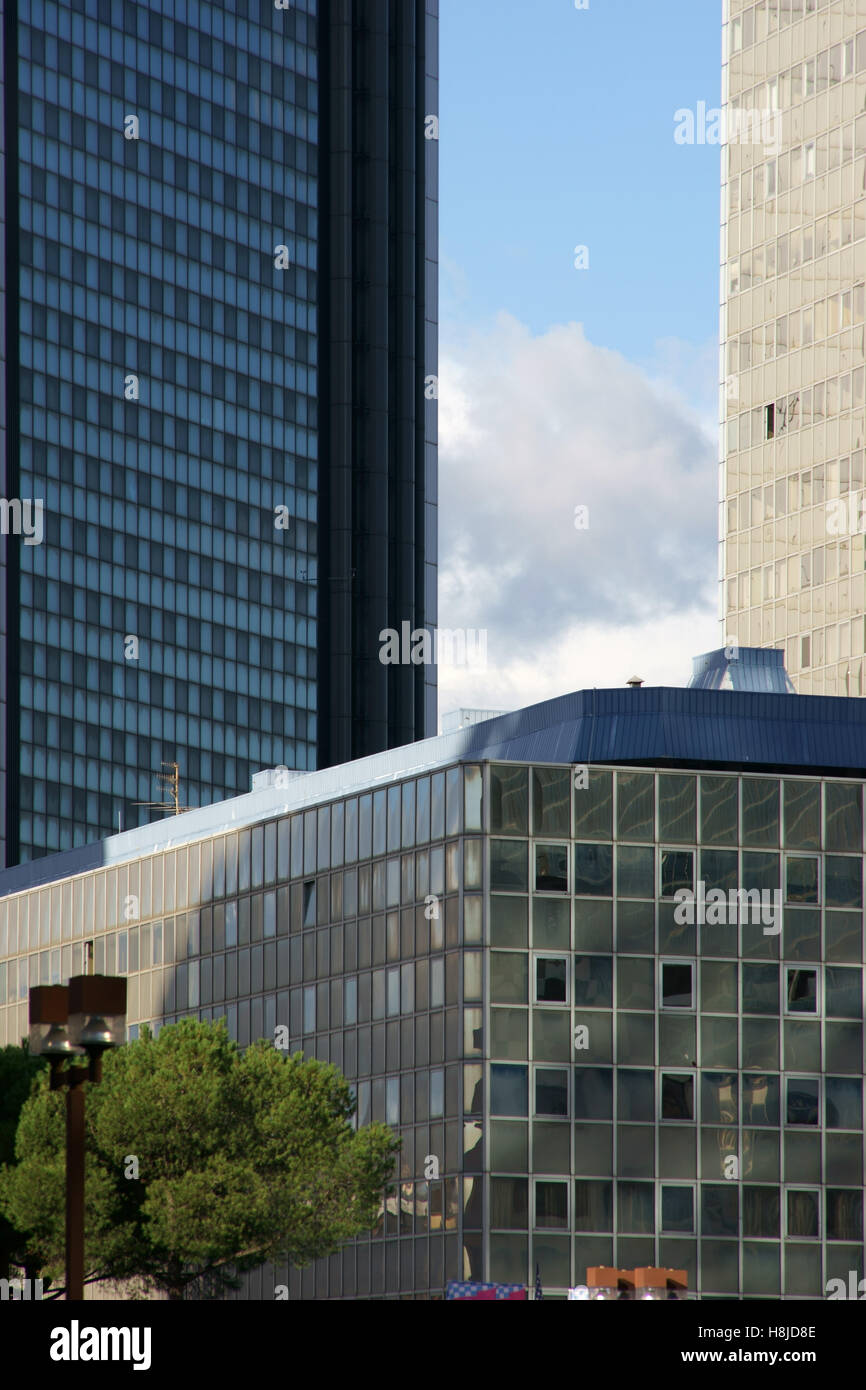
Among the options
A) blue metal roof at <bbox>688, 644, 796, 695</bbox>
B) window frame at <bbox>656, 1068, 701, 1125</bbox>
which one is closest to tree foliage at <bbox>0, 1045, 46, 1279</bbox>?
window frame at <bbox>656, 1068, 701, 1125</bbox>

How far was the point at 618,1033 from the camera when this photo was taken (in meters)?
87.8

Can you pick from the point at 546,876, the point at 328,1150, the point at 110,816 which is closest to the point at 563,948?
the point at 546,876

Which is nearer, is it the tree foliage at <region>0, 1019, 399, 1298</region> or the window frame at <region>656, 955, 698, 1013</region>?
the tree foliage at <region>0, 1019, 399, 1298</region>

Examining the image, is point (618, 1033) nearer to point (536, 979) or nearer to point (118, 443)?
point (536, 979)

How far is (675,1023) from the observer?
88.2m

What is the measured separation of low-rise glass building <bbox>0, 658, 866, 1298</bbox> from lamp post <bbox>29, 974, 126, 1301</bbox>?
62.7m

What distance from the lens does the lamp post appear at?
2356 centimetres

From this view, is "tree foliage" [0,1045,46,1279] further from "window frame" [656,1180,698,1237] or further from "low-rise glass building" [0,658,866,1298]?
"window frame" [656,1180,698,1237]

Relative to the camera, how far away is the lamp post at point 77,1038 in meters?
23.6

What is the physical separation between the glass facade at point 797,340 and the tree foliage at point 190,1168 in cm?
7181

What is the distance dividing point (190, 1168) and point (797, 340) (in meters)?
86.2

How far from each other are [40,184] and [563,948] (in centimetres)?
11164

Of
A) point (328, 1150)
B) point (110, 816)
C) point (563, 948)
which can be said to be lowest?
point (328, 1150)
